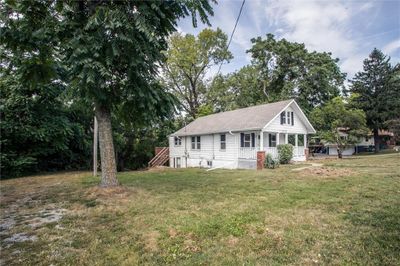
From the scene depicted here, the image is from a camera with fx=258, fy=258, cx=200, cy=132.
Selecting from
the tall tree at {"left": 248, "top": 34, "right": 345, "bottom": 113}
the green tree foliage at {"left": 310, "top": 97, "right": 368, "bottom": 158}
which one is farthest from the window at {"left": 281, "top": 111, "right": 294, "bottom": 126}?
the tall tree at {"left": 248, "top": 34, "right": 345, "bottom": 113}

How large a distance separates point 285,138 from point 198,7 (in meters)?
15.6

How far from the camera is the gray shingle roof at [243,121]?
17828mm

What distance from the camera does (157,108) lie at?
8.62 m

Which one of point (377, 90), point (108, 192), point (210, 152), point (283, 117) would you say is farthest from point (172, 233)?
point (377, 90)

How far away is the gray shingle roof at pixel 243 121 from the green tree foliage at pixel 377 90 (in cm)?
1614

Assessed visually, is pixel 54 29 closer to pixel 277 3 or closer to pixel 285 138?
pixel 277 3

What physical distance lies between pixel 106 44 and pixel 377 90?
35.8 m

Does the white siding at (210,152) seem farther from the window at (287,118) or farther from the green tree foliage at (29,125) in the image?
the green tree foliage at (29,125)

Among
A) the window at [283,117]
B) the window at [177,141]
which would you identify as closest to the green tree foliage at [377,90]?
the window at [283,117]

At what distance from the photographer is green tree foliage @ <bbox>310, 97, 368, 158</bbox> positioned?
2372 cm

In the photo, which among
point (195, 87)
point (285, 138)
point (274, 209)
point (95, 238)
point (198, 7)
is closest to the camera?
point (95, 238)

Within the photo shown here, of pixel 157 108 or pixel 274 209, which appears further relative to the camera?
pixel 157 108

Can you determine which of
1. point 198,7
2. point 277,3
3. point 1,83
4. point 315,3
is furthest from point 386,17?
point 1,83

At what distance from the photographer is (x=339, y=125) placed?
2427 cm
